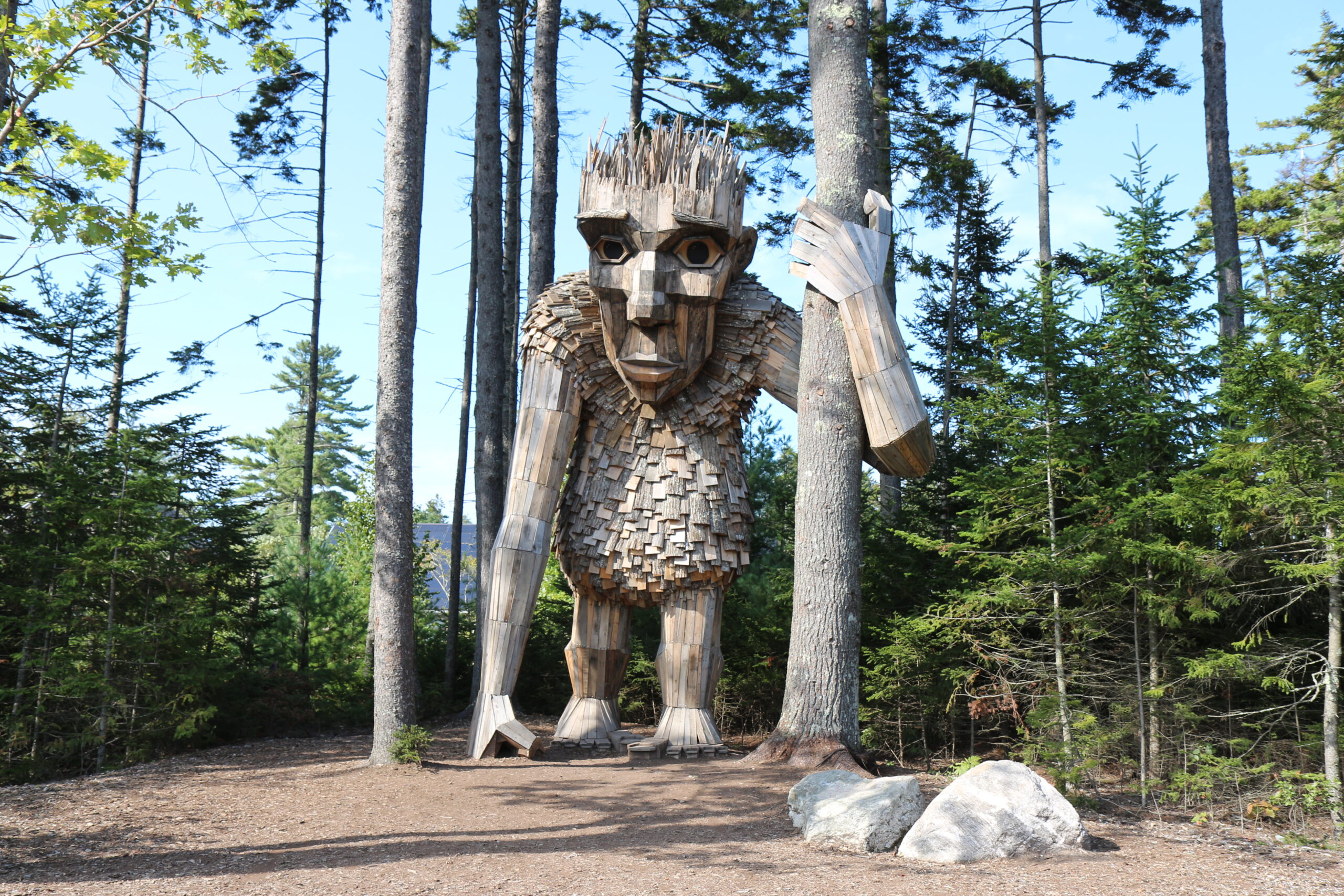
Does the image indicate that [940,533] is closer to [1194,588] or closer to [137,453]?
[1194,588]

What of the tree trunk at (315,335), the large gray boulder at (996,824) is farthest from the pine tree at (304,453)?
the large gray boulder at (996,824)

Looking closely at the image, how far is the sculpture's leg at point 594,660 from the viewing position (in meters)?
6.68

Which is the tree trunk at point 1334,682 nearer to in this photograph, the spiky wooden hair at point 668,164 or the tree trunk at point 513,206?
the spiky wooden hair at point 668,164

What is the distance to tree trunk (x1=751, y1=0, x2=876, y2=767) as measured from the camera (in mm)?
5375

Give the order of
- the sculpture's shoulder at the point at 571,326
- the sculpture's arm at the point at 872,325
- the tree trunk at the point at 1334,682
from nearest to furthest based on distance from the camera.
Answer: the tree trunk at the point at 1334,682, the sculpture's arm at the point at 872,325, the sculpture's shoulder at the point at 571,326

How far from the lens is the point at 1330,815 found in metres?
5.13

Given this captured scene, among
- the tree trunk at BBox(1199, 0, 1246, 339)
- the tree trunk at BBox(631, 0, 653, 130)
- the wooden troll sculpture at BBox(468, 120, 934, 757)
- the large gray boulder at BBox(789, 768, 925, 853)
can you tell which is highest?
the tree trunk at BBox(631, 0, 653, 130)

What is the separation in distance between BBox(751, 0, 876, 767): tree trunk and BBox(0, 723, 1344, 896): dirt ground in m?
0.41

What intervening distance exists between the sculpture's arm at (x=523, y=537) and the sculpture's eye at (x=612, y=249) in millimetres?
787

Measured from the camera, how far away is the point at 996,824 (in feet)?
13.2

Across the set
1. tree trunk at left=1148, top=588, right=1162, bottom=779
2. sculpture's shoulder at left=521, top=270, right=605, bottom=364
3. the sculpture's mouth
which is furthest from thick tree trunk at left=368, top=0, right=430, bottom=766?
tree trunk at left=1148, top=588, right=1162, bottom=779

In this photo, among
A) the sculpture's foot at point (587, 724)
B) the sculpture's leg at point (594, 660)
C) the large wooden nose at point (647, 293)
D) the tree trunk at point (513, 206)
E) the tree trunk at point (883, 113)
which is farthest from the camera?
the tree trunk at point (513, 206)

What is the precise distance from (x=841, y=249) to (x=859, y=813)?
3181 millimetres

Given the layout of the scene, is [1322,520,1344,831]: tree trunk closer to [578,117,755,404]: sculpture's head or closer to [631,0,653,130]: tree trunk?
[578,117,755,404]: sculpture's head
